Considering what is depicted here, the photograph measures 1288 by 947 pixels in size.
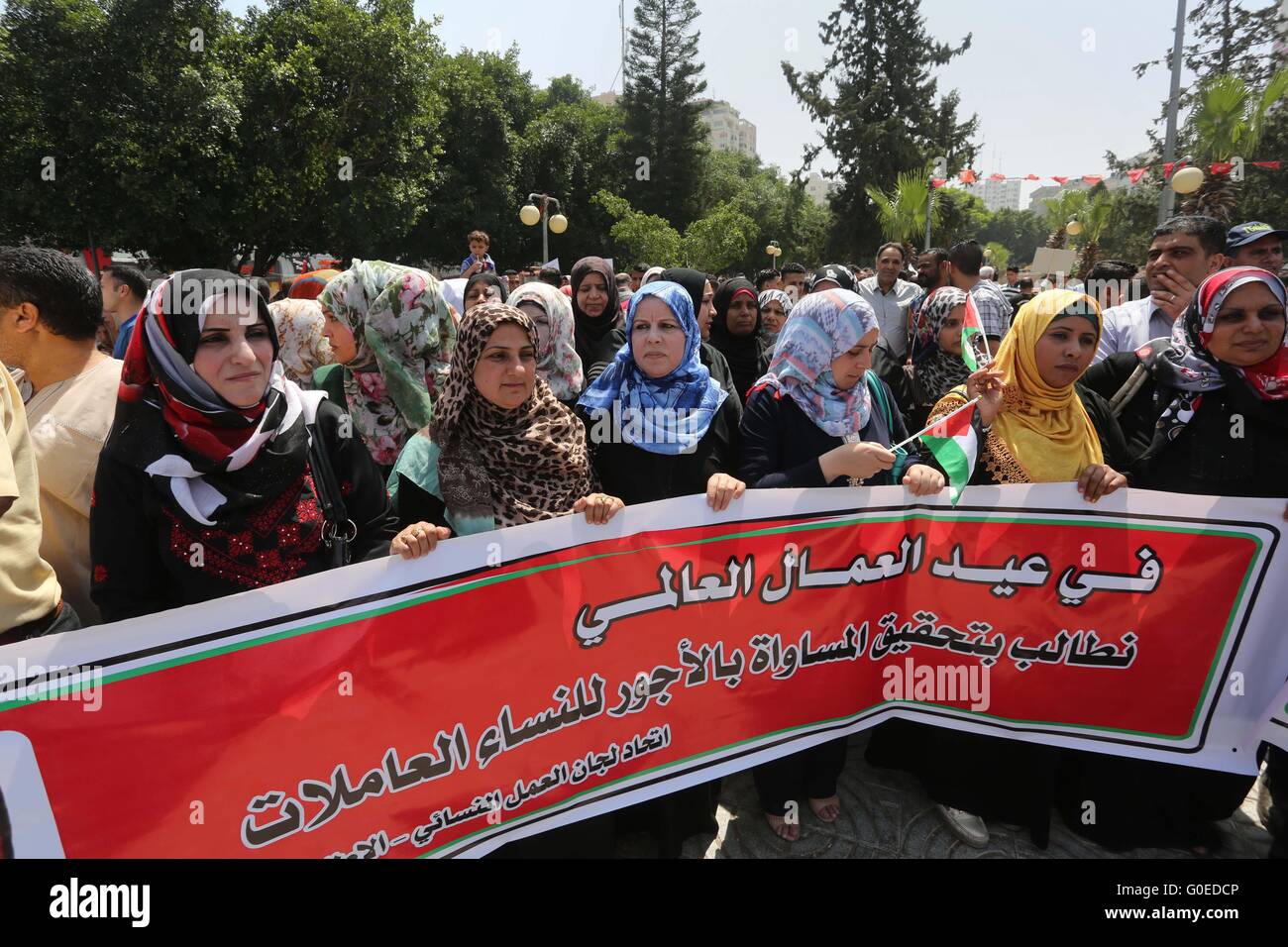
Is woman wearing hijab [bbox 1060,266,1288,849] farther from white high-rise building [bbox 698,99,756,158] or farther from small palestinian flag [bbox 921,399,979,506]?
white high-rise building [bbox 698,99,756,158]

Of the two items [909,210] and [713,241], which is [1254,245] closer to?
[909,210]

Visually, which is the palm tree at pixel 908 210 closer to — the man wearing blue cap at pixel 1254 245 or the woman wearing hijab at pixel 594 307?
the man wearing blue cap at pixel 1254 245

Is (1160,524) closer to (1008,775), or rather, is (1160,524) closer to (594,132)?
(1008,775)

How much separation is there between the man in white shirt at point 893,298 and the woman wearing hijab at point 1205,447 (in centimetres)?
343

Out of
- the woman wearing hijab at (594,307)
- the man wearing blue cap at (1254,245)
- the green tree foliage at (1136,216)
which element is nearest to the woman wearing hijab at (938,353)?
the man wearing blue cap at (1254,245)

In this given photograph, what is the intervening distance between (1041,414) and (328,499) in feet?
7.87

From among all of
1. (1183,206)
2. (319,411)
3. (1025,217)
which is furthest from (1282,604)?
(1025,217)

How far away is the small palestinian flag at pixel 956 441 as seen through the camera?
2.44 meters

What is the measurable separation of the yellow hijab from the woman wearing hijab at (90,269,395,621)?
91.8 inches

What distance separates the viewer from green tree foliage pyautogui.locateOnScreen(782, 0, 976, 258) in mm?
30938

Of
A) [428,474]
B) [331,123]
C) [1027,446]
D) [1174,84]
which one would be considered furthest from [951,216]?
[428,474]

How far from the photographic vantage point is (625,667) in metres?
2.17

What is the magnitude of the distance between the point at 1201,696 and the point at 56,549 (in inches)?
141

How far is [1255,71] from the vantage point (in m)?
22.0
